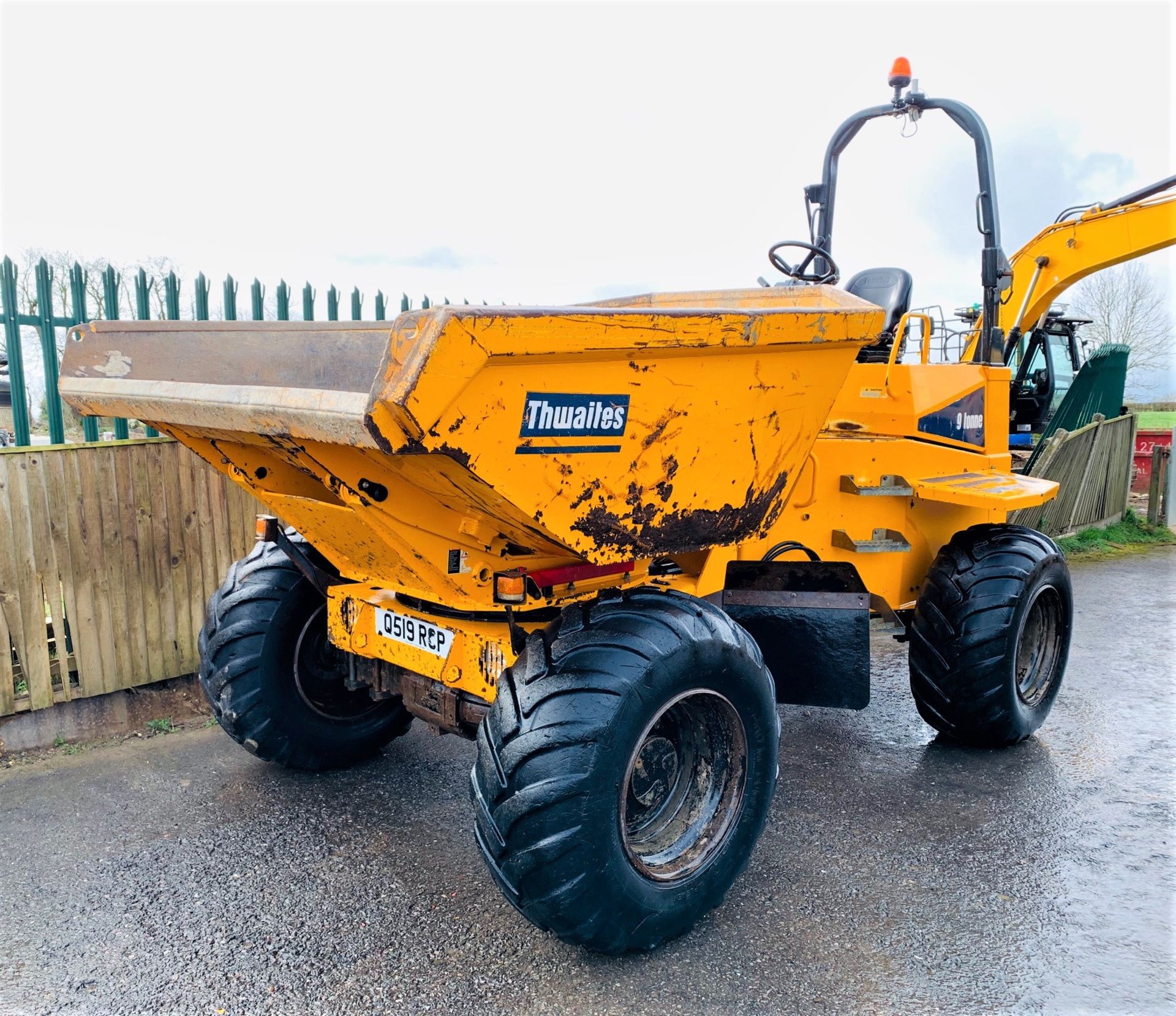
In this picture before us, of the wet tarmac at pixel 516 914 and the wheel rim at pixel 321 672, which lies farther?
the wheel rim at pixel 321 672

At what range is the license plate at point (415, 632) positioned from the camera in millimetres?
3174

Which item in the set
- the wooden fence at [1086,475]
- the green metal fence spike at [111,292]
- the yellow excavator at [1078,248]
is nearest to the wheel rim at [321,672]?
the green metal fence spike at [111,292]

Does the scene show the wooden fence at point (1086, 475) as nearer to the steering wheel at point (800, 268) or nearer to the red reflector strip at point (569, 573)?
the steering wheel at point (800, 268)

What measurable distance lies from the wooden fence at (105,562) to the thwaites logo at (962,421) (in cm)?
355

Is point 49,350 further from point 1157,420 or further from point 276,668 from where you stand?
point 1157,420

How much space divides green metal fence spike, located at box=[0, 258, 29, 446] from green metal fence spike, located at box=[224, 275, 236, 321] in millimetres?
965

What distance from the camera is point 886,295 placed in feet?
15.7

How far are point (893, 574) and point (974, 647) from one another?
49cm

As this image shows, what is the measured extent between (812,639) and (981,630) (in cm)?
84

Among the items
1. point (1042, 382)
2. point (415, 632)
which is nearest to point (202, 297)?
point (415, 632)

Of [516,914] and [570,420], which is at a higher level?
[570,420]

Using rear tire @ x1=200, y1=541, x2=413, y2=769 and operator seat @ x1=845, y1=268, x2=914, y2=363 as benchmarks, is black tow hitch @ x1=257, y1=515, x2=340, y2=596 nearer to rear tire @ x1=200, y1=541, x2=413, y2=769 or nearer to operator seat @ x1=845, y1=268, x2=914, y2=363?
rear tire @ x1=200, y1=541, x2=413, y2=769

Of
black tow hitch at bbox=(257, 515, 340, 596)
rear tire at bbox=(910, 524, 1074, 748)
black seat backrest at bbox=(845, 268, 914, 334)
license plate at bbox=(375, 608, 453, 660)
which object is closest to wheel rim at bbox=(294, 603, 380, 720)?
black tow hitch at bbox=(257, 515, 340, 596)

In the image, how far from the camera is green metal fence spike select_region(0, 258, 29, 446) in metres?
4.33
